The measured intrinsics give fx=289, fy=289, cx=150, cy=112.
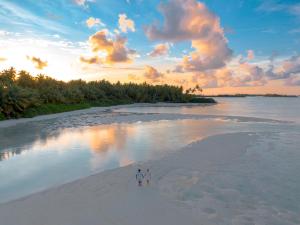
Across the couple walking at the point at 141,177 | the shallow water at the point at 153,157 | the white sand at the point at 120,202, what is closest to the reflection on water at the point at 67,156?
the shallow water at the point at 153,157

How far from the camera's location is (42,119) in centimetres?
5091

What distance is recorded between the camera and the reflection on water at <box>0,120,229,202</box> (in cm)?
1498

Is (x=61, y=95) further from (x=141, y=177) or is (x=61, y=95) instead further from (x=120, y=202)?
(x=120, y=202)

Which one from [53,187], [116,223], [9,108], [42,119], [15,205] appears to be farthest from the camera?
[42,119]

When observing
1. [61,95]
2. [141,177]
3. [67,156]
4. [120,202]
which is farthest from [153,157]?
[61,95]

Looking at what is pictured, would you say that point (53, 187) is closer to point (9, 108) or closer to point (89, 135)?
point (89, 135)

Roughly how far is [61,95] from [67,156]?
4995 cm

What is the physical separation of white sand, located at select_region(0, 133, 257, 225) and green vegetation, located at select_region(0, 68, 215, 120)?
117ft

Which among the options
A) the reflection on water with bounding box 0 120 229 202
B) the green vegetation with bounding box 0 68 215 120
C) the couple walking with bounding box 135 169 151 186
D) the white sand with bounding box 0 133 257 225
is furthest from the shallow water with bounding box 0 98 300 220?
the green vegetation with bounding box 0 68 215 120

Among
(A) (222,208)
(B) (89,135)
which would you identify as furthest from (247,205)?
(B) (89,135)

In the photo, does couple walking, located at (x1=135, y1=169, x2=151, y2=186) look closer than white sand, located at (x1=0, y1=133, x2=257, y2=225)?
No

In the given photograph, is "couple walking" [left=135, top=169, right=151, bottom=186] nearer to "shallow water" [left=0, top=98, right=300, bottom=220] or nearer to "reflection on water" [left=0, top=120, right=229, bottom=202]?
"shallow water" [left=0, top=98, right=300, bottom=220]

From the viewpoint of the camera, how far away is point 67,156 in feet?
69.7

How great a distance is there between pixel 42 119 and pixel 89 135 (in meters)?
22.6
